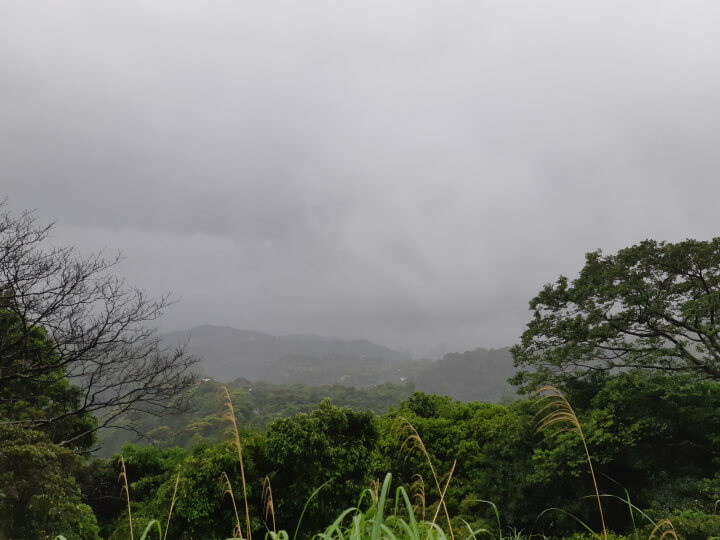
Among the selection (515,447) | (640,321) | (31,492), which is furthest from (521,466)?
(31,492)

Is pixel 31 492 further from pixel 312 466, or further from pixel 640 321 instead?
pixel 640 321

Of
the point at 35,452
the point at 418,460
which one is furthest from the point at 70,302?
the point at 418,460

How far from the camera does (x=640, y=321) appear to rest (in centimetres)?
1641

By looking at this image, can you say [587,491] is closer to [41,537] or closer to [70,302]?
[41,537]

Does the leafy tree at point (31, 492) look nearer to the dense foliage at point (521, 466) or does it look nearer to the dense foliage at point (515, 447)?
the dense foliage at point (515, 447)

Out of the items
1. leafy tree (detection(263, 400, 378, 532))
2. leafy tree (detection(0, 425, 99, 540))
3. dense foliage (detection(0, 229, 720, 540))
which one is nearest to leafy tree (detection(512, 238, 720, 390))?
dense foliage (detection(0, 229, 720, 540))

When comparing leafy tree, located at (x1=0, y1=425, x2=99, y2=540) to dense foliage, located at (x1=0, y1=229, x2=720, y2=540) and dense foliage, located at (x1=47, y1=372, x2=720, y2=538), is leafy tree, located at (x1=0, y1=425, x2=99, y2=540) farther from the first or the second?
dense foliage, located at (x1=47, y1=372, x2=720, y2=538)

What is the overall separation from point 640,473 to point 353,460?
10061 mm

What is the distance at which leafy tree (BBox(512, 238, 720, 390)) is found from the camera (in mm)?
15625

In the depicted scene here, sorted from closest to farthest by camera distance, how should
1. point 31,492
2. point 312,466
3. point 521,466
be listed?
point 31,492
point 312,466
point 521,466

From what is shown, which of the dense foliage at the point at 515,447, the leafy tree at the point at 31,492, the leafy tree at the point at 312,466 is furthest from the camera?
the leafy tree at the point at 312,466

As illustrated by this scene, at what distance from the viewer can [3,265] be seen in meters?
12.1

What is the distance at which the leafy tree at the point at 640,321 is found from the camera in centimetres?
1562

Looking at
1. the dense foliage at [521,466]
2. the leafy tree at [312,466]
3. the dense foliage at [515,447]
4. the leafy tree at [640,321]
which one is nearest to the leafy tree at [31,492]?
the dense foliage at [515,447]
